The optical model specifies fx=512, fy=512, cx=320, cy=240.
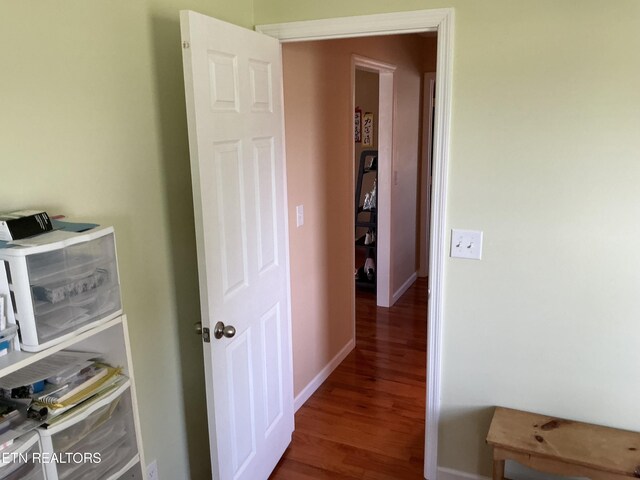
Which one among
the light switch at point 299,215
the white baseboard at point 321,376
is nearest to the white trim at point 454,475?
the white baseboard at point 321,376

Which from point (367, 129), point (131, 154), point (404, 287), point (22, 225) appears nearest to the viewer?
point (22, 225)

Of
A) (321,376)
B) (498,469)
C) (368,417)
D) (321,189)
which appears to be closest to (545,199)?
(498,469)

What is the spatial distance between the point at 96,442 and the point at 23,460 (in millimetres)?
252

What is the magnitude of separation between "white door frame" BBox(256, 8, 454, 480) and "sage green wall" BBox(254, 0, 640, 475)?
35 mm

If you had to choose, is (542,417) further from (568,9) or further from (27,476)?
(27,476)

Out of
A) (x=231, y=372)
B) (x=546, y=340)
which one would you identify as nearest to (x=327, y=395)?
(x=231, y=372)

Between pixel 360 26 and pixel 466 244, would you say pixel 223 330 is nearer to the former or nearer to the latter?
pixel 466 244

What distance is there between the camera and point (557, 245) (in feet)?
6.37

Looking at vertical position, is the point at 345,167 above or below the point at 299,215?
above

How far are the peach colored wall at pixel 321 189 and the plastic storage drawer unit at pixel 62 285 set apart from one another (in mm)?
1472

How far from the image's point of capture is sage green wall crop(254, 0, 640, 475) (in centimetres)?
179

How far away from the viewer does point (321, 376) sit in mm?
3277

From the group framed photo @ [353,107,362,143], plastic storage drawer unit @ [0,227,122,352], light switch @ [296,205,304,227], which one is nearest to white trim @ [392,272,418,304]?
framed photo @ [353,107,362,143]

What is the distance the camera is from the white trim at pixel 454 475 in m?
2.27
